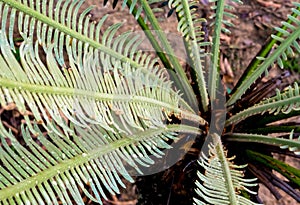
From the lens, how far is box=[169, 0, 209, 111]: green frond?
151 cm

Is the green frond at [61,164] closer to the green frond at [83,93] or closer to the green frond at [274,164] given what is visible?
the green frond at [83,93]

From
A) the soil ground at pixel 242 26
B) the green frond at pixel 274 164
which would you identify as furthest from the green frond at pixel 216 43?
the soil ground at pixel 242 26

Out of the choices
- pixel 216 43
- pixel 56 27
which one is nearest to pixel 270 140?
pixel 216 43

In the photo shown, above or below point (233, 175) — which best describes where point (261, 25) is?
above

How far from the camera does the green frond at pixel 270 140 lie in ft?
4.36

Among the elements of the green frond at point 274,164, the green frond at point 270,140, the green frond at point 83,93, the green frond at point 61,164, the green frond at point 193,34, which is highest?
the green frond at point 193,34

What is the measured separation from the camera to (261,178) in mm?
1535

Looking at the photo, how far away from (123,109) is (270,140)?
0.50m

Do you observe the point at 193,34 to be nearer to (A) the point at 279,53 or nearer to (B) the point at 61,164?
(A) the point at 279,53

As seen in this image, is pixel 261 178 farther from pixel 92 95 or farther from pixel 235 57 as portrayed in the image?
pixel 235 57

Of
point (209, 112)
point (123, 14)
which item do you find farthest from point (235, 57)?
point (209, 112)

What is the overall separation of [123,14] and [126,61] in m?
1.05

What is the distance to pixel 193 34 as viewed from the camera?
1.55 metres

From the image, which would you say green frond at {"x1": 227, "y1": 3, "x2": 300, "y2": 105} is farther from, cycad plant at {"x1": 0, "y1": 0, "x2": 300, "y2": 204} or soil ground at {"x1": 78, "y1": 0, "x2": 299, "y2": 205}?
soil ground at {"x1": 78, "y1": 0, "x2": 299, "y2": 205}
